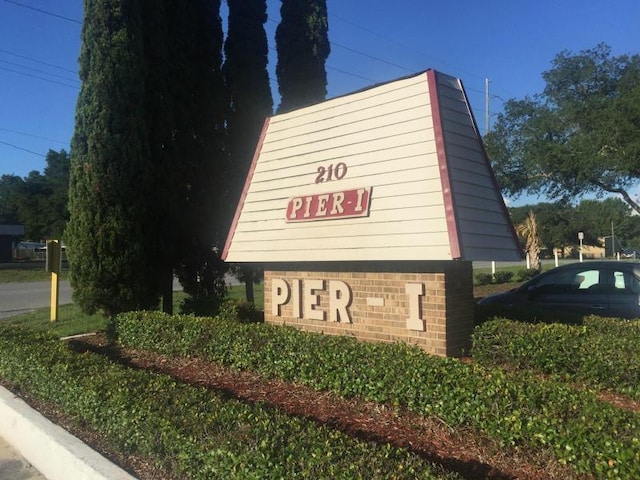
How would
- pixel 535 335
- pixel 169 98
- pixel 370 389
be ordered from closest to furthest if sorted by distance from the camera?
pixel 370 389, pixel 535 335, pixel 169 98

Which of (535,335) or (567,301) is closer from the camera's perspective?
(535,335)

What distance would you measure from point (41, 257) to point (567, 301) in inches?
2117

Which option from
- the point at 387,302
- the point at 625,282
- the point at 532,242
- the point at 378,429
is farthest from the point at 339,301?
the point at 532,242

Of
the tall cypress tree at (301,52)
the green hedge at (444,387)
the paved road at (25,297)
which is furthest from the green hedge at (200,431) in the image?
the paved road at (25,297)

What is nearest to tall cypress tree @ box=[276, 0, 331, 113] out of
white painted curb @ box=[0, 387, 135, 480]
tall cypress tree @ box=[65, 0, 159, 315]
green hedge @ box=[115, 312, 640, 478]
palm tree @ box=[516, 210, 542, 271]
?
tall cypress tree @ box=[65, 0, 159, 315]

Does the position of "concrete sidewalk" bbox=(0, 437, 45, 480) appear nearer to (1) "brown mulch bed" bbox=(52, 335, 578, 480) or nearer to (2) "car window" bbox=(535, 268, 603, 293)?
(1) "brown mulch bed" bbox=(52, 335, 578, 480)

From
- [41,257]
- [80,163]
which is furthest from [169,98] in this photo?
[41,257]

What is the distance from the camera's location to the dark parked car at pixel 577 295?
286 inches

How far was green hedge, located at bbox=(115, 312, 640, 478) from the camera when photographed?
3070 mm

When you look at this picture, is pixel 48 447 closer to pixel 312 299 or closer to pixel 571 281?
pixel 312 299

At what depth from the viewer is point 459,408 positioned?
3920mm

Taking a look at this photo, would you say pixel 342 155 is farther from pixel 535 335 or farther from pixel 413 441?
pixel 413 441

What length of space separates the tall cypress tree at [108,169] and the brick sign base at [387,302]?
9.72 ft

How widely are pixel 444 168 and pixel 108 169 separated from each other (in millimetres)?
5508
